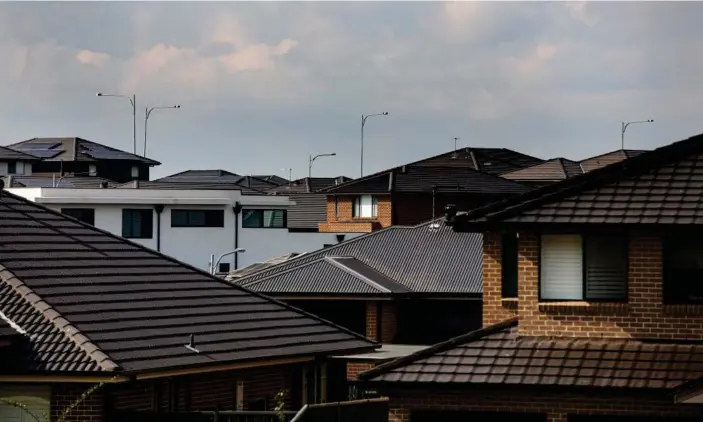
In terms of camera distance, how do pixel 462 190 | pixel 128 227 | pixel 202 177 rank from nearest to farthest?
pixel 128 227
pixel 462 190
pixel 202 177

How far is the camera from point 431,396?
2248cm

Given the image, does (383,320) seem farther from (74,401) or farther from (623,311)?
(74,401)

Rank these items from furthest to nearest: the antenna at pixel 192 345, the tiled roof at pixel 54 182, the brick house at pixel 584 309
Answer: the tiled roof at pixel 54 182, the antenna at pixel 192 345, the brick house at pixel 584 309

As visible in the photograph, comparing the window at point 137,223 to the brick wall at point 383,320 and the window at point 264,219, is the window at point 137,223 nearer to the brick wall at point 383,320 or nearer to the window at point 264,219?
the window at point 264,219

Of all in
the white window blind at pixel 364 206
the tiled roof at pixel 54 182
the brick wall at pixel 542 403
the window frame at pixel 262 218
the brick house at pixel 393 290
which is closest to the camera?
the brick wall at pixel 542 403

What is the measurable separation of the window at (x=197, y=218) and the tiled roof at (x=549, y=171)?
24188 millimetres

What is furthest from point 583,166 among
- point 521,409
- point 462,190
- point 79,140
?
point 521,409

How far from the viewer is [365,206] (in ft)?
278

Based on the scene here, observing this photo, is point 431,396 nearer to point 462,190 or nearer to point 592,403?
point 592,403

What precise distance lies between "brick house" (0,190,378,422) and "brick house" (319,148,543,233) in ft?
173

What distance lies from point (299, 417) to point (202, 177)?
88.0m

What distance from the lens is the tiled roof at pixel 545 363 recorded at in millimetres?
21484

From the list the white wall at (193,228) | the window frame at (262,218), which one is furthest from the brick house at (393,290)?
the window frame at (262,218)

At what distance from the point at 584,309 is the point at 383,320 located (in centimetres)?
2175
